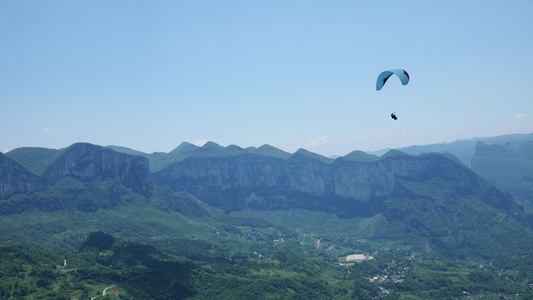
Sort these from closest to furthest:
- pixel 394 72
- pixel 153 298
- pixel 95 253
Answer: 1. pixel 394 72
2. pixel 153 298
3. pixel 95 253

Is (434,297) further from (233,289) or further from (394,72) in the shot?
(394,72)

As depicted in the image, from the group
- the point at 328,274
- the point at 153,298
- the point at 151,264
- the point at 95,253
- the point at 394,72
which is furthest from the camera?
the point at 328,274

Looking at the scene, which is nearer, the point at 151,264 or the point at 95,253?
the point at 151,264

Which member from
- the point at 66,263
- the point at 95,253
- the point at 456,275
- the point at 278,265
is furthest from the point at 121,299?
the point at 456,275

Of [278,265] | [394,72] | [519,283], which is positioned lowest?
[519,283]
